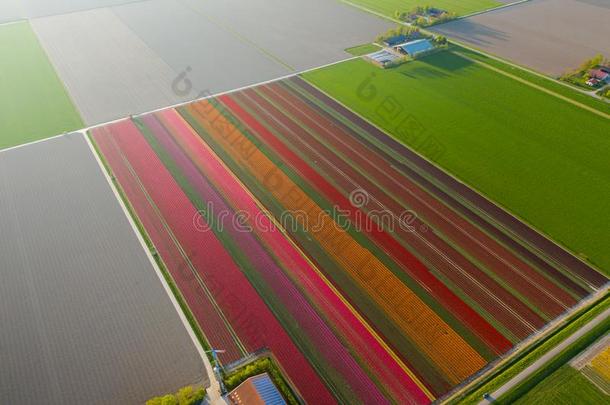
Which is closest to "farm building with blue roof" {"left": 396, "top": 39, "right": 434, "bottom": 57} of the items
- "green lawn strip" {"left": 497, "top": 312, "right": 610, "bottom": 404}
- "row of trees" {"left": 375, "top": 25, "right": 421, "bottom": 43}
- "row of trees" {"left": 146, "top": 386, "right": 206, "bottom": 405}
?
"row of trees" {"left": 375, "top": 25, "right": 421, "bottom": 43}

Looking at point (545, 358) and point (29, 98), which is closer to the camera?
point (545, 358)

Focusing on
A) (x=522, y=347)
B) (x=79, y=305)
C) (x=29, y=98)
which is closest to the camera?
(x=522, y=347)

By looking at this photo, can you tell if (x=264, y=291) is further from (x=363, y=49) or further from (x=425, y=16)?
(x=425, y=16)

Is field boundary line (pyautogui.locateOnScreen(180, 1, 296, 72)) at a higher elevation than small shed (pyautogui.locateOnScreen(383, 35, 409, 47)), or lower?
higher

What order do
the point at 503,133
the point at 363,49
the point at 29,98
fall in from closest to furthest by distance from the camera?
the point at 503,133 < the point at 29,98 < the point at 363,49
